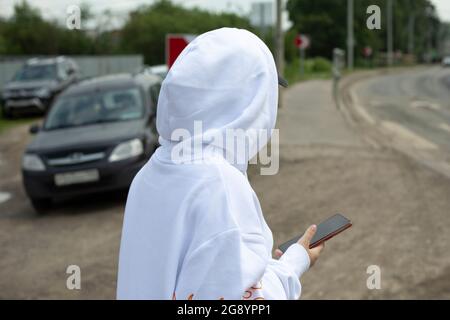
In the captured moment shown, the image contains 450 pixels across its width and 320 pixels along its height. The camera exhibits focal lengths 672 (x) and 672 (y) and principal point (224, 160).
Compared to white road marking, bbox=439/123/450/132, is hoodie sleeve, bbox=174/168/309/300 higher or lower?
higher

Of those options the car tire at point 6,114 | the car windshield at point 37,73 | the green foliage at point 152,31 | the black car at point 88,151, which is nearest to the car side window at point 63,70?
the car windshield at point 37,73

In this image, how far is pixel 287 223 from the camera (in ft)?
21.7

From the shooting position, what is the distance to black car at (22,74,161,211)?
323 inches

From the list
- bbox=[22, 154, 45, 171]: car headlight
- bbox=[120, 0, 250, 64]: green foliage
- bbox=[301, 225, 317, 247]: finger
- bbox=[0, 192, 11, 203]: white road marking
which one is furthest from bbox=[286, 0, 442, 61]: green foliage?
bbox=[301, 225, 317, 247]: finger

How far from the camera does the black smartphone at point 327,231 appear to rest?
2123mm

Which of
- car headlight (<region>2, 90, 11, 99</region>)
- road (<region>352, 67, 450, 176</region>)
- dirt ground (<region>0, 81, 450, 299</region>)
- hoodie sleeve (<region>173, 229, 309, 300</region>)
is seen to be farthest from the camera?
car headlight (<region>2, 90, 11, 99</region>)

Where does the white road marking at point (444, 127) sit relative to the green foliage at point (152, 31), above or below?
below

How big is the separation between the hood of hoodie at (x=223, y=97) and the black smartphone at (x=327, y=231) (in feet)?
1.46

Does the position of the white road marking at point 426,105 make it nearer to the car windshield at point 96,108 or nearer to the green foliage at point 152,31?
the car windshield at point 96,108

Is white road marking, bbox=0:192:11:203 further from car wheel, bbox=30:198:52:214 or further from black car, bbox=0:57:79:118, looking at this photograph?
black car, bbox=0:57:79:118

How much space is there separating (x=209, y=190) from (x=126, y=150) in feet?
22.1

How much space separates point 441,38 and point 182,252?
114 metres

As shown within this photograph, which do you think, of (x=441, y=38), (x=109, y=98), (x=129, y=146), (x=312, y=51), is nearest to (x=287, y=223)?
(x=129, y=146)

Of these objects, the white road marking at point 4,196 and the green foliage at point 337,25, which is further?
the green foliage at point 337,25
